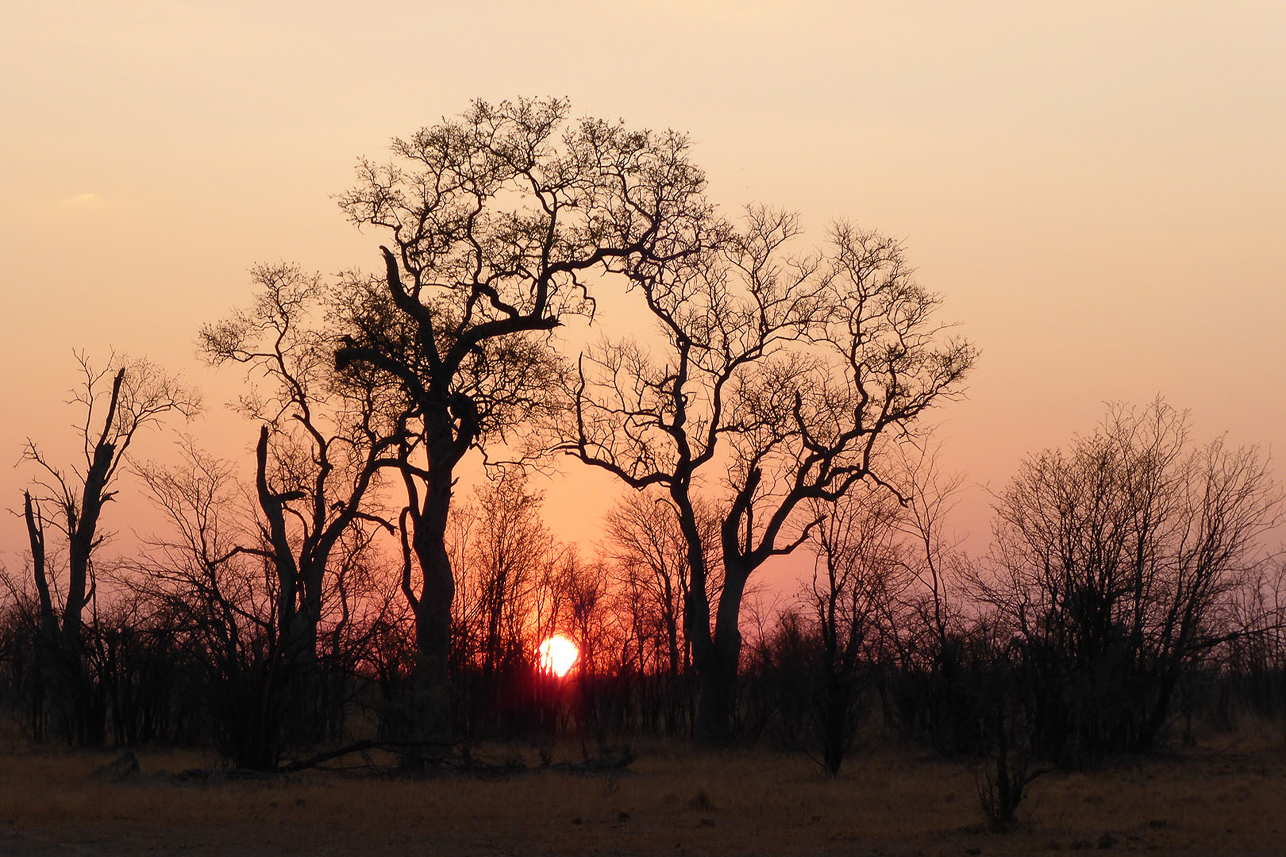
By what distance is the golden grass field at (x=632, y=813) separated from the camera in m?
14.1

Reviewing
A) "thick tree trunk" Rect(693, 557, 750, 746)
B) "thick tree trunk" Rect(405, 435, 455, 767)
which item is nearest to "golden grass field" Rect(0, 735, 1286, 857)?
"thick tree trunk" Rect(405, 435, 455, 767)

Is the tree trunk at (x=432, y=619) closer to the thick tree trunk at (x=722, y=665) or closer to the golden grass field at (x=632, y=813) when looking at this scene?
the golden grass field at (x=632, y=813)

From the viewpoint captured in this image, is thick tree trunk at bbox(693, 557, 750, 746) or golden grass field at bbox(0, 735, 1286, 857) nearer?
golden grass field at bbox(0, 735, 1286, 857)

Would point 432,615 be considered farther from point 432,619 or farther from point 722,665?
point 722,665

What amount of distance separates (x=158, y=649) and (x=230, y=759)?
22.3ft

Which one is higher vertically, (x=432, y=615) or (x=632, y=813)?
(x=432, y=615)

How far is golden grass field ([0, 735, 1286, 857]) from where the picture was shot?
1407cm

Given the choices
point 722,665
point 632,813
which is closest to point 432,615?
point 632,813

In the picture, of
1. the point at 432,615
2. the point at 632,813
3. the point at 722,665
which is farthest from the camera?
the point at 722,665

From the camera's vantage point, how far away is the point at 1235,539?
2708 cm

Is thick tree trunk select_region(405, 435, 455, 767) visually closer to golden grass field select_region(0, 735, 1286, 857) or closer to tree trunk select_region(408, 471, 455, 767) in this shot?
tree trunk select_region(408, 471, 455, 767)

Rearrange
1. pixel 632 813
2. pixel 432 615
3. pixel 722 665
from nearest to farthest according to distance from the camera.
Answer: pixel 632 813, pixel 432 615, pixel 722 665

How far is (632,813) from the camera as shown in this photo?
17422 mm

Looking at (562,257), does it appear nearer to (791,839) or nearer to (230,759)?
(230,759)
